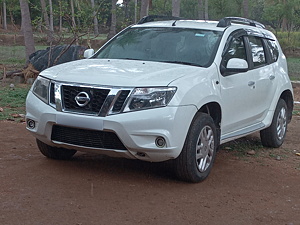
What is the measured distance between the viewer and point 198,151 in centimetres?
597

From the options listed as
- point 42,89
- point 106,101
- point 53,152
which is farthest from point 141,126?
point 53,152

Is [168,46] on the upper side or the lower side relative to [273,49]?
upper

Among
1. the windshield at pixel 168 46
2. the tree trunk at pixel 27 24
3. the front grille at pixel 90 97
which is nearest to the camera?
the front grille at pixel 90 97

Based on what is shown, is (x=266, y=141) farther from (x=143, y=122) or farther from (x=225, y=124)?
(x=143, y=122)

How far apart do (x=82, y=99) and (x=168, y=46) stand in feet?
5.40

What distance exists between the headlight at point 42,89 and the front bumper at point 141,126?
178 millimetres

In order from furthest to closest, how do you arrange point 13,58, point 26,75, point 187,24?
1. point 13,58
2. point 26,75
3. point 187,24

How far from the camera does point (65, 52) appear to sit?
15.0 metres

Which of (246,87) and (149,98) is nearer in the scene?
(149,98)

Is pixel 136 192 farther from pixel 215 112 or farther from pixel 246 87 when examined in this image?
pixel 246 87

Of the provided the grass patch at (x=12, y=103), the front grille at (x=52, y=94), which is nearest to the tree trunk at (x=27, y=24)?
the grass patch at (x=12, y=103)

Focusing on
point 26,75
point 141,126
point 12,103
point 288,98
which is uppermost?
point 141,126

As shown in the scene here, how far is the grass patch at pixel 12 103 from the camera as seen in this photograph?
9776 millimetres

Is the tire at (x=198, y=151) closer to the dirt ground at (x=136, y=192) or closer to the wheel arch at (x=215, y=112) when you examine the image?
the dirt ground at (x=136, y=192)
